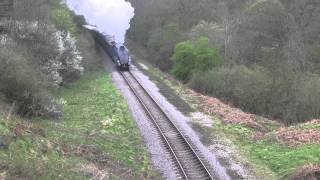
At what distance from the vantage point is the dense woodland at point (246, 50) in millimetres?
41031

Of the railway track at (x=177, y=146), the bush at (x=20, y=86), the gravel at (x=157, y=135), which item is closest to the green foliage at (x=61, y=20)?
the gravel at (x=157, y=135)

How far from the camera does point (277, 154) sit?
2316cm

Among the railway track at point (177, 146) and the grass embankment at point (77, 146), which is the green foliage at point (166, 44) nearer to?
the railway track at point (177, 146)

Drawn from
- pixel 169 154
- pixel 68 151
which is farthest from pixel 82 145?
pixel 169 154

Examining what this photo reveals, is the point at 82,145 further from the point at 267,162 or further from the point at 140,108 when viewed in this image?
the point at 140,108

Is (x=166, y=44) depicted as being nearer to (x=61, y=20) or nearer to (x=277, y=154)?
(x=61, y=20)

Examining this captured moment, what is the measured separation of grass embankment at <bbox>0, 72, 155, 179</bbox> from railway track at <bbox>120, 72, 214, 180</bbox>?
3.84 ft

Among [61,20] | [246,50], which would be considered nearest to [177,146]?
[61,20]

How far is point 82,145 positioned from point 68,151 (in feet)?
6.06

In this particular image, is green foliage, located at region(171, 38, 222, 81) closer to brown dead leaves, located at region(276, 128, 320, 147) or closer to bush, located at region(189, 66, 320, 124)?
bush, located at region(189, 66, 320, 124)

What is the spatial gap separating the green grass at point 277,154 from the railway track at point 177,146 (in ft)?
8.23

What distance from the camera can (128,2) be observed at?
118062mm

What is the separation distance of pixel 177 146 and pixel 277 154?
4.51 m

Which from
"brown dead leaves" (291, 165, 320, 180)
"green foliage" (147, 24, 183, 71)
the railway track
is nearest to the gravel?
the railway track
